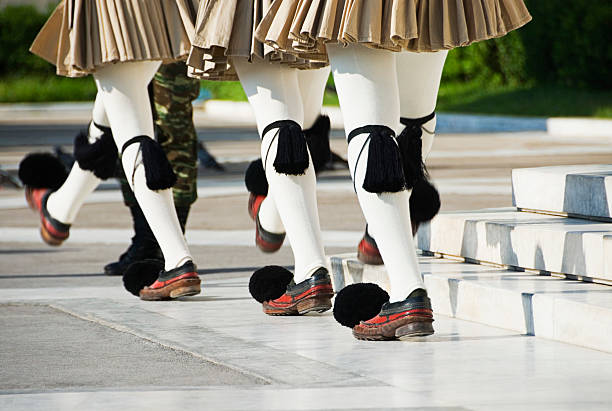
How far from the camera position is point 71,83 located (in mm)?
33625

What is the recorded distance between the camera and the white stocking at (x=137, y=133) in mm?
4574

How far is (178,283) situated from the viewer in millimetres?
4590

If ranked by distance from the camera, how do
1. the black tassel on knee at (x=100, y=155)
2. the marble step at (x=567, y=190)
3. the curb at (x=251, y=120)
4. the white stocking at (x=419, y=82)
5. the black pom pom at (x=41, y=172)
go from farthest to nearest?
the curb at (x=251, y=120) < the black pom pom at (x=41, y=172) < the black tassel on knee at (x=100, y=155) < the marble step at (x=567, y=190) < the white stocking at (x=419, y=82)

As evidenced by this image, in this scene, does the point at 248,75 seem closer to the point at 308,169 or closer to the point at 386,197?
the point at 308,169

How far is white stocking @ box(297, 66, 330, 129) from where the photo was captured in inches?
178

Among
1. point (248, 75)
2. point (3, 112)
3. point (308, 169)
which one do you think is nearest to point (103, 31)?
point (248, 75)

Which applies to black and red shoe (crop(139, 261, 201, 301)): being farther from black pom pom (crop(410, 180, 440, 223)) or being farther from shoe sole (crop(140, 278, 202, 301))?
black pom pom (crop(410, 180, 440, 223))

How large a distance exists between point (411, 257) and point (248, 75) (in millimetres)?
855

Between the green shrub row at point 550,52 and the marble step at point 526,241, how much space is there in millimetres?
17509

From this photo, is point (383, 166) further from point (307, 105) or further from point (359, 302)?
point (307, 105)

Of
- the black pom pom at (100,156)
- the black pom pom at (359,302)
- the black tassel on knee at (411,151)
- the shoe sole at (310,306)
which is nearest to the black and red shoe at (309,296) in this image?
the shoe sole at (310,306)

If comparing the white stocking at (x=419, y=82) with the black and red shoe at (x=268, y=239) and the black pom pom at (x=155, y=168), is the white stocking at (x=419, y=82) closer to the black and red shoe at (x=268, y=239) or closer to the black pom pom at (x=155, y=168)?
the black and red shoe at (x=268, y=239)

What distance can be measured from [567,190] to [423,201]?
61 cm

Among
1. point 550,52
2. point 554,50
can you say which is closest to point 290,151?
point 554,50
